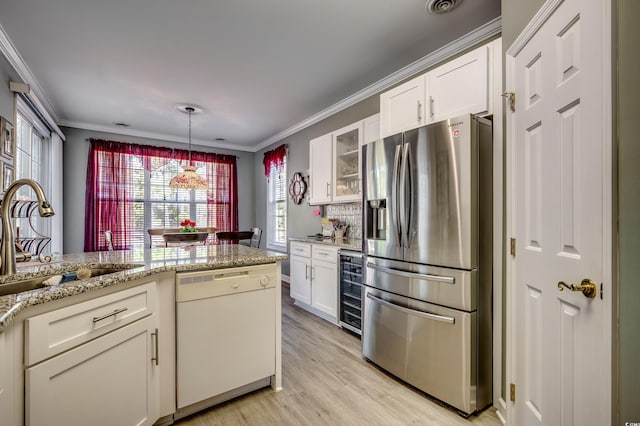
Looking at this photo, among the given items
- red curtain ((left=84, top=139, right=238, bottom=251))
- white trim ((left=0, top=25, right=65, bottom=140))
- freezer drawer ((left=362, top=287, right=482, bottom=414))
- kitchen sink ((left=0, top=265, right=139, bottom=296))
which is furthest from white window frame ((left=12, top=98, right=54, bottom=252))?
freezer drawer ((left=362, top=287, right=482, bottom=414))

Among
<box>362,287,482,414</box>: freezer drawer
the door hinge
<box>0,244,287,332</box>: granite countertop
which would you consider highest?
the door hinge

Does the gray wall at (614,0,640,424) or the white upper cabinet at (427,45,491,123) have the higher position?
the white upper cabinet at (427,45,491,123)

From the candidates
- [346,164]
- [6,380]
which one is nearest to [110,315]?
[6,380]

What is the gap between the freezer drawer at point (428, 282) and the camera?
5.90 feet

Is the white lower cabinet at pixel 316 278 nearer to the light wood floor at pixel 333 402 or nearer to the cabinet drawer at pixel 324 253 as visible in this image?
the cabinet drawer at pixel 324 253

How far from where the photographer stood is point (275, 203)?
18.9 ft

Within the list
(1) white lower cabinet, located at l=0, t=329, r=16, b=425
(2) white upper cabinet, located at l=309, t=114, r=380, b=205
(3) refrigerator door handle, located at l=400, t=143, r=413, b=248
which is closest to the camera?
(1) white lower cabinet, located at l=0, t=329, r=16, b=425

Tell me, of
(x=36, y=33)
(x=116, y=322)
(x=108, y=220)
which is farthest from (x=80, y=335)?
(x=108, y=220)

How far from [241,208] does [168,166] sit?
155cm

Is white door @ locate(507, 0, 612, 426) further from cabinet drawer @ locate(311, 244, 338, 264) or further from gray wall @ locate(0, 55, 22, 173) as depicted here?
gray wall @ locate(0, 55, 22, 173)

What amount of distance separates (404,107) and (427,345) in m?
1.77

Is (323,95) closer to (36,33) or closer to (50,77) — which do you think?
(36,33)

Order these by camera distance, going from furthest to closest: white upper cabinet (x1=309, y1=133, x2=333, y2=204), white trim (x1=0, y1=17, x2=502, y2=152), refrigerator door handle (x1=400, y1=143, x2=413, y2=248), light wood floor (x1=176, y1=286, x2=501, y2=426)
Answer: white upper cabinet (x1=309, y1=133, x2=333, y2=204), white trim (x1=0, y1=17, x2=502, y2=152), refrigerator door handle (x1=400, y1=143, x2=413, y2=248), light wood floor (x1=176, y1=286, x2=501, y2=426)

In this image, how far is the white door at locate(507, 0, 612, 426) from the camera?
1037mm
